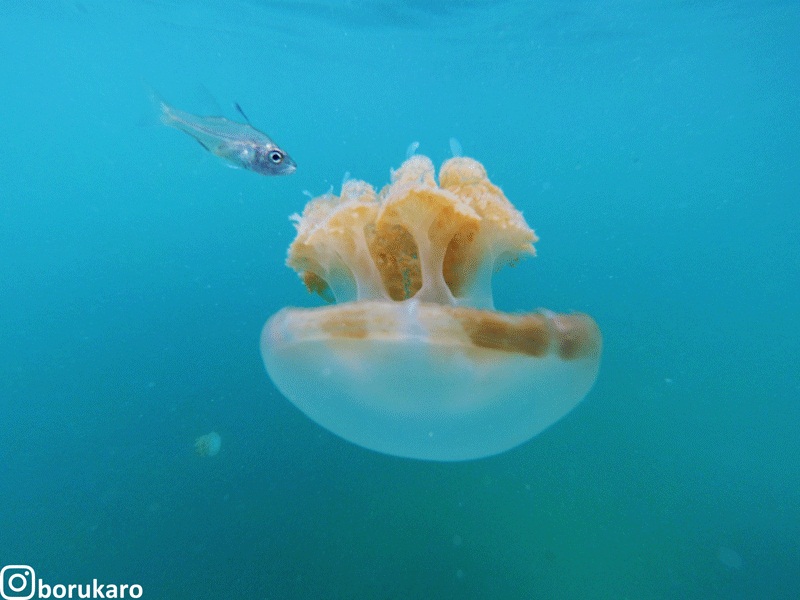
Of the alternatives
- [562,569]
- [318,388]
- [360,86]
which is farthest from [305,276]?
[360,86]

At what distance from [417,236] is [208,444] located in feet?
19.5

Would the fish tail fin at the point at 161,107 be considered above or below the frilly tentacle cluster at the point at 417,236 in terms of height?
above

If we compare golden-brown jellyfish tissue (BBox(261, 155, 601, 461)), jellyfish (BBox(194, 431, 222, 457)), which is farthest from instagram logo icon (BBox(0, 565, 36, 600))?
golden-brown jellyfish tissue (BBox(261, 155, 601, 461))

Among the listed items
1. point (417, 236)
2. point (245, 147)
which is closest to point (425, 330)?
point (417, 236)

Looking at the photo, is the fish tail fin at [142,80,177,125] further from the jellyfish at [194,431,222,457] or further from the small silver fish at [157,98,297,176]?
the jellyfish at [194,431,222,457]

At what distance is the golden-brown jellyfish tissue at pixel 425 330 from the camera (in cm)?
178

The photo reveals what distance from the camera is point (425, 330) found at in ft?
5.70

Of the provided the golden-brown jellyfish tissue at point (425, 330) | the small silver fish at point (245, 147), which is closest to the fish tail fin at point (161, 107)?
the small silver fish at point (245, 147)

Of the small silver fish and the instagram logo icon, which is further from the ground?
the small silver fish

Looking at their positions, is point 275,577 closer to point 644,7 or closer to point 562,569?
point 562,569

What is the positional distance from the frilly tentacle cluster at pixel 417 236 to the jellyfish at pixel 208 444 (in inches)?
204

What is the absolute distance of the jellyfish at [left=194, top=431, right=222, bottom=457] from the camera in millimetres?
6637

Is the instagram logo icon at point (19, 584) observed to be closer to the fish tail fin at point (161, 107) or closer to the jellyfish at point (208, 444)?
the jellyfish at point (208, 444)

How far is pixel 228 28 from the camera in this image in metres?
16.6
